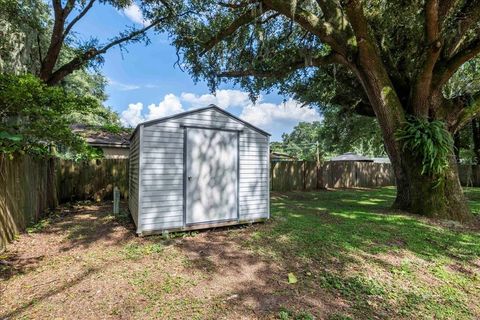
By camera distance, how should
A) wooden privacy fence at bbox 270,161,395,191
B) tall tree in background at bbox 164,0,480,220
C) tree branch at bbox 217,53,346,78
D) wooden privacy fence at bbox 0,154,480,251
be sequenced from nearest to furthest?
wooden privacy fence at bbox 0,154,480,251, tall tree in background at bbox 164,0,480,220, tree branch at bbox 217,53,346,78, wooden privacy fence at bbox 270,161,395,191

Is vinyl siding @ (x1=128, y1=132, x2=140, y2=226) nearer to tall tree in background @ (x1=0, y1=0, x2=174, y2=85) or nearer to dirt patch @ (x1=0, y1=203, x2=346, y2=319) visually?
dirt patch @ (x1=0, y1=203, x2=346, y2=319)

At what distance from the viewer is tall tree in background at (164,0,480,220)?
5656 millimetres

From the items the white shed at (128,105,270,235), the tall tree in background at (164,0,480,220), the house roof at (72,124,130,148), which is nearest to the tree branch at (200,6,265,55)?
the tall tree in background at (164,0,480,220)

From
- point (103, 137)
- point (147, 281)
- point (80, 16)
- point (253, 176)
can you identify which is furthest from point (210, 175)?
point (103, 137)

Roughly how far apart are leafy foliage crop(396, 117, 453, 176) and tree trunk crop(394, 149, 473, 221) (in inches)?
6.7

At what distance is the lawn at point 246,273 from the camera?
2.57 meters

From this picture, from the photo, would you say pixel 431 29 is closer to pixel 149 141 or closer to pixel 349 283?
pixel 349 283

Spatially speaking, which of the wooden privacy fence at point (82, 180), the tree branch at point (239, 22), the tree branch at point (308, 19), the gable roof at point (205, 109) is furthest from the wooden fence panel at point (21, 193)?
the tree branch at point (308, 19)

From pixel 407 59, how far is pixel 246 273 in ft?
25.6

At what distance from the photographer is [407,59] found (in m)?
7.88

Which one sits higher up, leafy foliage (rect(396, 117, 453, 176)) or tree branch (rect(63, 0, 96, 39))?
tree branch (rect(63, 0, 96, 39))

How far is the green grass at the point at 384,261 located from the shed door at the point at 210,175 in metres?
0.85

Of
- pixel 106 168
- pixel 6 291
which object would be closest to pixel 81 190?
pixel 106 168

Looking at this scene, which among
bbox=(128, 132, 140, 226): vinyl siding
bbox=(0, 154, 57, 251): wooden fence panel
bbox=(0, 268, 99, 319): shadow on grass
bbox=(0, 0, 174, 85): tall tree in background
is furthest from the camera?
bbox=(0, 0, 174, 85): tall tree in background
